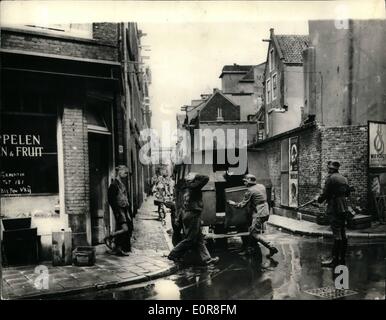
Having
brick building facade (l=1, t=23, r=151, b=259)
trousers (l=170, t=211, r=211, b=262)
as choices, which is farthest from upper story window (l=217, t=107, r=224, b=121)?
trousers (l=170, t=211, r=211, b=262)

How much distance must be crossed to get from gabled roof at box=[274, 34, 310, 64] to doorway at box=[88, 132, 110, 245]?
18293 millimetres

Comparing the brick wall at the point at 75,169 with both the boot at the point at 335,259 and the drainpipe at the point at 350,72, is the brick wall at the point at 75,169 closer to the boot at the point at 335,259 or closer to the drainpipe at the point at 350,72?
the boot at the point at 335,259

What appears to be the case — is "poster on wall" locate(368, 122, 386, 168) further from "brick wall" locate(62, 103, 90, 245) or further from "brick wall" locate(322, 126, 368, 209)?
"brick wall" locate(62, 103, 90, 245)

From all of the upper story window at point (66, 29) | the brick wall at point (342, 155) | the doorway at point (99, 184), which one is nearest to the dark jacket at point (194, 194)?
the doorway at point (99, 184)

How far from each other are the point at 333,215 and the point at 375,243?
10.5ft

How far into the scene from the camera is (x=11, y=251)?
783 cm

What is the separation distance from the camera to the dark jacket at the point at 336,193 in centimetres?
778

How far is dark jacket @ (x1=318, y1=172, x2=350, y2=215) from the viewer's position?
778 centimetres

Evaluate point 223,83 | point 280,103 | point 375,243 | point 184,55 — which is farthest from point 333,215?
point 223,83

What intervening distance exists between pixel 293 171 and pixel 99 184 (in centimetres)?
883

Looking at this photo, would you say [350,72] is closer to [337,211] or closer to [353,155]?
[353,155]

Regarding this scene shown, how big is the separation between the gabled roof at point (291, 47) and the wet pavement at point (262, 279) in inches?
739

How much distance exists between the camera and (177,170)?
12.2m
